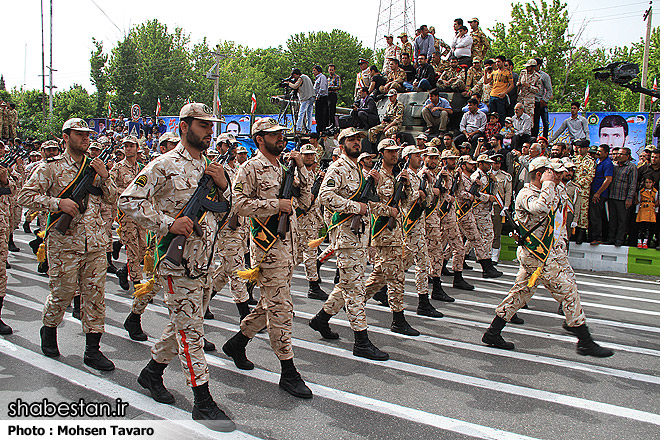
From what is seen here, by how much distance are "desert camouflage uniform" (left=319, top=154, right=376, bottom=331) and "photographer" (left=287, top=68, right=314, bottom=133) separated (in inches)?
467

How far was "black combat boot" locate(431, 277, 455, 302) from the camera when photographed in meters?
8.14

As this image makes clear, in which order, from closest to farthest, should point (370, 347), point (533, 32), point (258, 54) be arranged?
1. point (370, 347)
2. point (533, 32)
3. point (258, 54)

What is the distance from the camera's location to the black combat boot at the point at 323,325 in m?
6.10

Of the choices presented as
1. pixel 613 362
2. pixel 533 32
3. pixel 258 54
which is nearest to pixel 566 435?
pixel 613 362

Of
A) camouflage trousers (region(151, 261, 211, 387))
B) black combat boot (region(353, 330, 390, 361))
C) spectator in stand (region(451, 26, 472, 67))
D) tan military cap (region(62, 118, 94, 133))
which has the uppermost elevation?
spectator in stand (region(451, 26, 472, 67))

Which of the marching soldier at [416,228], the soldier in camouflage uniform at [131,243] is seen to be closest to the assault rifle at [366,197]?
the marching soldier at [416,228]

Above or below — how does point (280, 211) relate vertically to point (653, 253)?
above

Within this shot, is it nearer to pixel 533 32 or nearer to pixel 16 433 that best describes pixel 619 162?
pixel 16 433

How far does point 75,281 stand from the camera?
17.0ft

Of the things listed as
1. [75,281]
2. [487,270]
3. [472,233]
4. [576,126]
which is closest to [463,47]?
[576,126]

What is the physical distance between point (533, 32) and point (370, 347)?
3821 cm

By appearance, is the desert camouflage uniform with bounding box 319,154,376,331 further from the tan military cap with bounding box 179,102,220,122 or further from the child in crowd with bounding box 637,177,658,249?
the child in crowd with bounding box 637,177,658,249

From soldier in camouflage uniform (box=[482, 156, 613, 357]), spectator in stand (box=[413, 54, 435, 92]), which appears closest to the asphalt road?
soldier in camouflage uniform (box=[482, 156, 613, 357])

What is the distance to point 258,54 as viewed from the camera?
2997 inches
